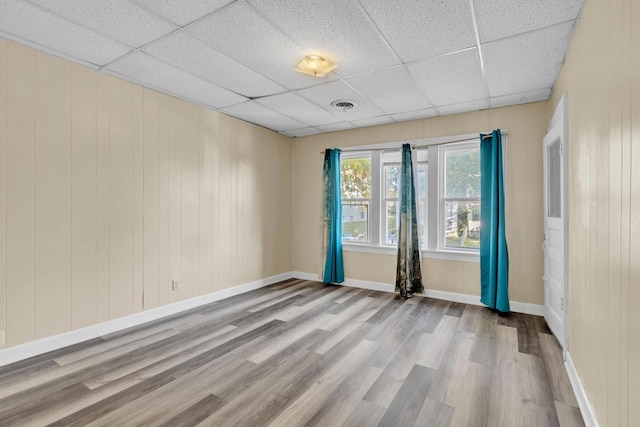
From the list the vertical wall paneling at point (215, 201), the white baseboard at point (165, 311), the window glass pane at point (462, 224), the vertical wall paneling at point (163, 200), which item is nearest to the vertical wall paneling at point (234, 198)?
the vertical wall paneling at point (215, 201)

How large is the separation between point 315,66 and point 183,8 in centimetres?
114

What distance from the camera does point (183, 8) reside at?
2.08 meters

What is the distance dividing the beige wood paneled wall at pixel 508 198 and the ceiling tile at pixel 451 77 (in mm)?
639

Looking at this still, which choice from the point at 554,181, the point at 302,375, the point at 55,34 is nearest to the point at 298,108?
the point at 55,34

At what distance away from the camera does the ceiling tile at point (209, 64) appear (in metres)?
2.51

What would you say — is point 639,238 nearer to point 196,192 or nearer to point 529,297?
point 529,297

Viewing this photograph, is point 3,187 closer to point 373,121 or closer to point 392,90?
point 392,90

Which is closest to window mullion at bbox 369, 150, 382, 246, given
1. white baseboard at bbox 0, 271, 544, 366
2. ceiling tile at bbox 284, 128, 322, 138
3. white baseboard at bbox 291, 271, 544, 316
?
white baseboard at bbox 291, 271, 544, 316

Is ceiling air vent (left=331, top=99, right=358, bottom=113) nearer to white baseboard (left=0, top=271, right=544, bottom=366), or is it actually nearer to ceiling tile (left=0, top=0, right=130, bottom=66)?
ceiling tile (left=0, top=0, right=130, bottom=66)

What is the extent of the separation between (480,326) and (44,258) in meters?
4.29

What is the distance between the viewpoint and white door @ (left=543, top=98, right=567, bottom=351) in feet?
8.51

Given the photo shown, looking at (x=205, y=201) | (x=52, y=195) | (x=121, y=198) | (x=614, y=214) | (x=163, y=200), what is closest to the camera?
(x=614, y=214)

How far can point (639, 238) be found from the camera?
1.19m

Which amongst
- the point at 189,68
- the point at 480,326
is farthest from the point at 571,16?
the point at 189,68
